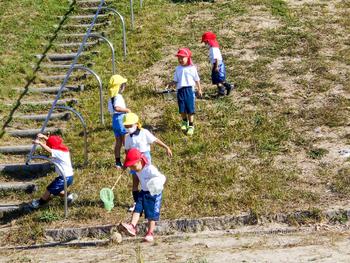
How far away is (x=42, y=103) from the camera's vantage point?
12.7 meters

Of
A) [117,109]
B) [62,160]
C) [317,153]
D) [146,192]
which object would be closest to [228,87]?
[317,153]

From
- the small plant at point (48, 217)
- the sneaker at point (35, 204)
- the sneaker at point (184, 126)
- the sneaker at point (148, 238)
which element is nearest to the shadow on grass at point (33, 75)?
the sneaker at point (35, 204)

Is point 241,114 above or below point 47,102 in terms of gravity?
below

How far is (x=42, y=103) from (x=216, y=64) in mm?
3494

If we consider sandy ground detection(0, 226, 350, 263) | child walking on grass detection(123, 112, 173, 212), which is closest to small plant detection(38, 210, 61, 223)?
sandy ground detection(0, 226, 350, 263)

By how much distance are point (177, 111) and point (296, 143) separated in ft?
7.87

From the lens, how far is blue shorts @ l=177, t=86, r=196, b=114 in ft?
36.4

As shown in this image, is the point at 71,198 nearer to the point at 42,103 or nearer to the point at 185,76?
the point at 185,76

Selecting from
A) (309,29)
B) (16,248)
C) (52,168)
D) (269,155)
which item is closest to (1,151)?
(52,168)

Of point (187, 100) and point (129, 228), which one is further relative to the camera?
point (187, 100)

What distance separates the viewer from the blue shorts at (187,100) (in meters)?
11.1

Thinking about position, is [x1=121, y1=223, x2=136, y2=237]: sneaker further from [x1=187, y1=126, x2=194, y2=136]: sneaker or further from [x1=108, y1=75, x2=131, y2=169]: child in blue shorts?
[x1=187, y1=126, x2=194, y2=136]: sneaker

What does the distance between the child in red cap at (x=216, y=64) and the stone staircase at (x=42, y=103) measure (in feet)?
8.97

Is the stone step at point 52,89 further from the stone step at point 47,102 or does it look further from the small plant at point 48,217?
the small plant at point 48,217
